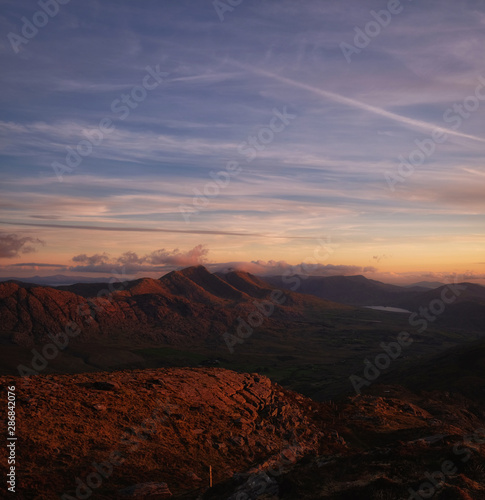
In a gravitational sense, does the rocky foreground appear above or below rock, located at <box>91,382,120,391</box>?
below

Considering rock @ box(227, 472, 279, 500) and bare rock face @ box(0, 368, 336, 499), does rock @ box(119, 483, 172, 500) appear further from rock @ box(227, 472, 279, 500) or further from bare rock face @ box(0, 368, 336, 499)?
rock @ box(227, 472, 279, 500)

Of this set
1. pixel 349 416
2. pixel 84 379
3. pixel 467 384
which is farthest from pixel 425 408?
pixel 84 379

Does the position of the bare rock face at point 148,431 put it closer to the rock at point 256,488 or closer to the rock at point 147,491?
the rock at point 147,491

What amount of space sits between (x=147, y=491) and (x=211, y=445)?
9613 millimetres

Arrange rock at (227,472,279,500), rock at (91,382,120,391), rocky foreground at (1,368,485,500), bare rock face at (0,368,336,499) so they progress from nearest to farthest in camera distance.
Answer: rock at (227,472,279,500) → rocky foreground at (1,368,485,500) → bare rock face at (0,368,336,499) → rock at (91,382,120,391)

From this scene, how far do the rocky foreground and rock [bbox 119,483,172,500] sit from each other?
8 cm

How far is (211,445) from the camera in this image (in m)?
33.0

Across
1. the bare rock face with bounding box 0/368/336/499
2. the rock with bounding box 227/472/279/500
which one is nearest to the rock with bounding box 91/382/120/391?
the bare rock face with bounding box 0/368/336/499

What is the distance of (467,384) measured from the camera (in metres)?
91.9

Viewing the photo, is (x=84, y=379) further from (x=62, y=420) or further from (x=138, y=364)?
(x=138, y=364)

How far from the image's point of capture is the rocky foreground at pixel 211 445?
2267cm

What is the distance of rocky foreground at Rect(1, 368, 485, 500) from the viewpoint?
2267 cm

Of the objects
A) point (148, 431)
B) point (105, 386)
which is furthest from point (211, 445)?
point (105, 386)

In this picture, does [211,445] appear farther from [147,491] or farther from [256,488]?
[256,488]
